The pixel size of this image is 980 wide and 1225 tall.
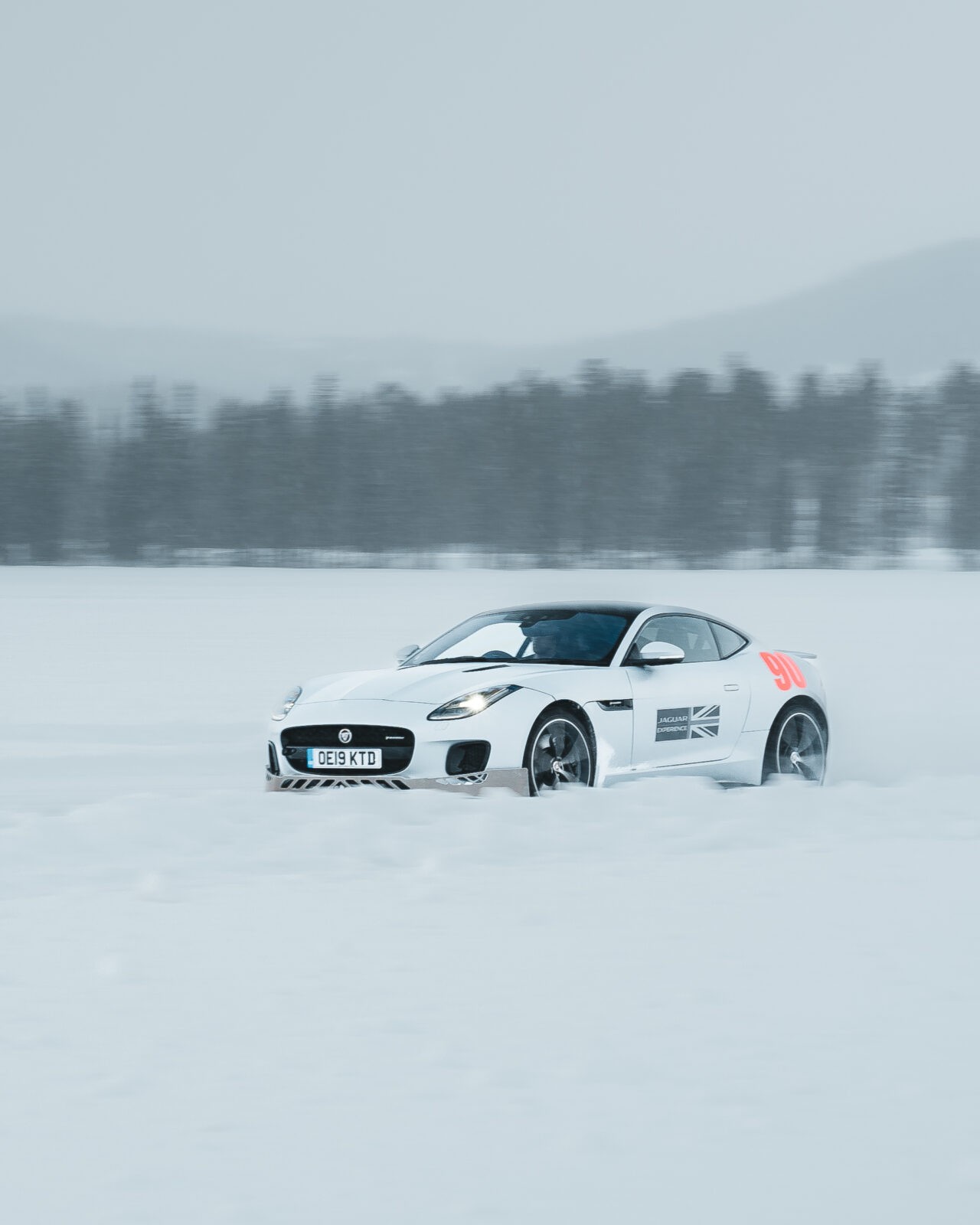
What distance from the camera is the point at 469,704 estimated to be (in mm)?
8914

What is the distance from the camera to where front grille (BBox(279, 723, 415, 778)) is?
8914 mm

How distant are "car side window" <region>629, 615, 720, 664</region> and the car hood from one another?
103 cm

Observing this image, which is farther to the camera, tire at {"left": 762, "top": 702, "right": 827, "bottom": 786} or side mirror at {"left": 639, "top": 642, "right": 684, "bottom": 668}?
tire at {"left": 762, "top": 702, "right": 827, "bottom": 786}

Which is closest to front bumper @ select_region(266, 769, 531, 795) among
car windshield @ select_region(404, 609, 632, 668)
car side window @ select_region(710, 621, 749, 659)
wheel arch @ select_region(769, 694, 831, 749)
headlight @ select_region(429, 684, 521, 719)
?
headlight @ select_region(429, 684, 521, 719)

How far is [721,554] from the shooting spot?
112250mm

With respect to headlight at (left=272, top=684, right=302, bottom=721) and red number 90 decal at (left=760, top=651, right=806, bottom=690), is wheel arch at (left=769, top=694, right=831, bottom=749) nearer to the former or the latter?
red number 90 decal at (left=760, top=651, right=806, bottom=690)

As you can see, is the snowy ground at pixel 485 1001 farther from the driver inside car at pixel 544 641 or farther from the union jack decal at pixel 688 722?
the driver inside car at pixel 544 641

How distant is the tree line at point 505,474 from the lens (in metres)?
109

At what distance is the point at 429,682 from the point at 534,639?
1036 millimetres

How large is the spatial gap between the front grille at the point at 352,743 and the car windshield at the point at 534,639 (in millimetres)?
977

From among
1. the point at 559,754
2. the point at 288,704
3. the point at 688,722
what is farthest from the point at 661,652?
the point at 288,704

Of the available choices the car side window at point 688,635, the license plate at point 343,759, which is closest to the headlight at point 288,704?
the license plate at point 343,759

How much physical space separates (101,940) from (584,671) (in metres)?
3.85

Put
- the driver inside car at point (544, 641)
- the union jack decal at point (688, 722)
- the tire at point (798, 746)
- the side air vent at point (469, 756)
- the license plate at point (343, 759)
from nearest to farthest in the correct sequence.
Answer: the side air vent at point (469, 756)
the license plate at point (343, 759)
the union jack decal at point (688, 722)
the driver inside car at point (544, 641)
the tire at point (798, 746)
